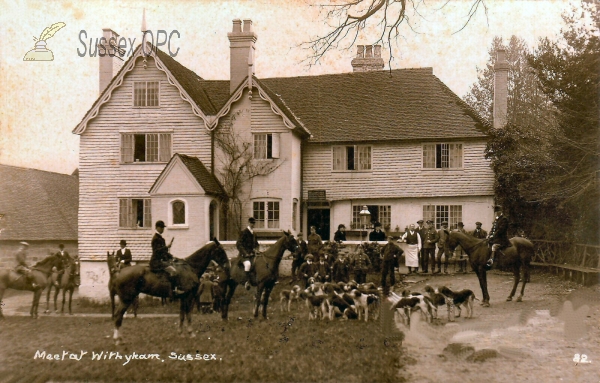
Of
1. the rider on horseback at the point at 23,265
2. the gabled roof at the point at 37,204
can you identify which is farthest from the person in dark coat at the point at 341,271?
the rider on horseback at the point at 23,265

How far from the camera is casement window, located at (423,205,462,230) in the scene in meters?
12.7

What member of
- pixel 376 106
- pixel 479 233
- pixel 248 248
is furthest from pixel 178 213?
pixel 479 233

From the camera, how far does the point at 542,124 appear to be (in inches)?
505

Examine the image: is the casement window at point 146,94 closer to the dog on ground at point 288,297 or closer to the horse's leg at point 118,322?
the horse's leg at point 118,322

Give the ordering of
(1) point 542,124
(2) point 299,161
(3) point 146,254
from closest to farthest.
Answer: (3) point 146,254 < (1) point 542,124 < (2) point 299,161

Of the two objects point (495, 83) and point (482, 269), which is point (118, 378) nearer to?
point (482, 269)

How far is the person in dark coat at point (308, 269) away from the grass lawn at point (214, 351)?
1.10m

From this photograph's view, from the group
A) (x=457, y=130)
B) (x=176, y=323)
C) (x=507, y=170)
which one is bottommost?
(x=176, y=323)

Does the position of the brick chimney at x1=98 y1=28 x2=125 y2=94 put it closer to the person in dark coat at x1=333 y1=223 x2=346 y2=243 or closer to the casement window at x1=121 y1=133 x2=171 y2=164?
the casement window at x1=121 y1=133 x2=171 y2=164

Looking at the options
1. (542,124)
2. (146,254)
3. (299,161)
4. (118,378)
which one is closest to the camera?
Answer: (118,378)

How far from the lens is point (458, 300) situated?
11.0 meters

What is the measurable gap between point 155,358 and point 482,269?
6276 millimetres

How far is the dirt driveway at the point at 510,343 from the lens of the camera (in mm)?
9883

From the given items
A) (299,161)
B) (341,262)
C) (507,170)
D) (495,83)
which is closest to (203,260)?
(341,262)
